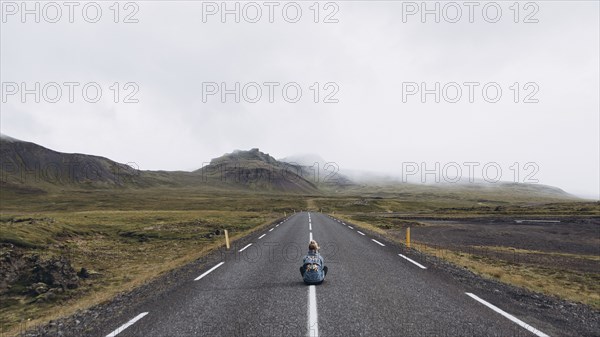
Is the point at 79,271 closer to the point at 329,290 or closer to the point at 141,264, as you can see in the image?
the point at 141,264

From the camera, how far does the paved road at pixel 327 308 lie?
6484 mm

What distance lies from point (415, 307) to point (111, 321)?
278 inches

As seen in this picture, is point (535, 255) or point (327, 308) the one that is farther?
point (535, 255)

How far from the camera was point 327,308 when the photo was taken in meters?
7.69

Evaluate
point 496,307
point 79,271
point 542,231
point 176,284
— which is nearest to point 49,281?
point 79,271

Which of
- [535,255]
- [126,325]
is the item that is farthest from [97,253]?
[535,255]

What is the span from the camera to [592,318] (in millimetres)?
7617

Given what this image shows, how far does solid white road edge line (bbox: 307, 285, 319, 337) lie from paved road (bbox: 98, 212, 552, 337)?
19mm

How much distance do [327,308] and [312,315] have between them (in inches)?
24.3

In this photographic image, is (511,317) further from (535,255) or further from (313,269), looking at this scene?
(535,255)

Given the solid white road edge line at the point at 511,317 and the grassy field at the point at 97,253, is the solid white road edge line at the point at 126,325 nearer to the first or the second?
the grassy field at the point at 97,253

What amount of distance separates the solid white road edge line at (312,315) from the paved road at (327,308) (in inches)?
0.7

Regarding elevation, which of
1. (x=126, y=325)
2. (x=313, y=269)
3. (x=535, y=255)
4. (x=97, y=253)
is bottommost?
(x=535, y=255)

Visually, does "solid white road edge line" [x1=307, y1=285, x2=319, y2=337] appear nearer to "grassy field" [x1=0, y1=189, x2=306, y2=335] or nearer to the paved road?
the paved road
